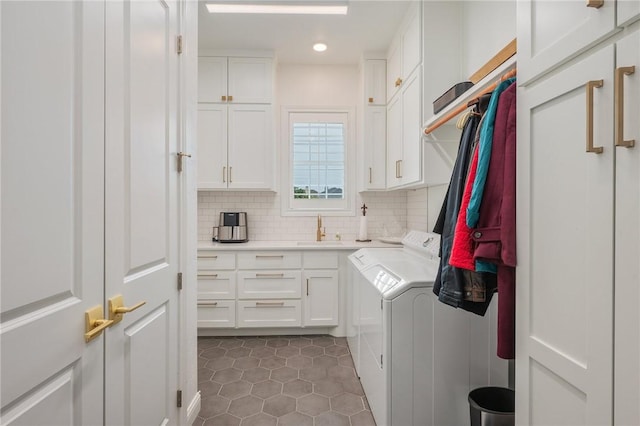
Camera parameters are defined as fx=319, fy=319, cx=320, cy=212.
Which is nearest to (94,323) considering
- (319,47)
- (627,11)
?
(627,11)

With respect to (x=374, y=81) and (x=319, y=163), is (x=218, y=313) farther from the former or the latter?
(x=374, y=81)

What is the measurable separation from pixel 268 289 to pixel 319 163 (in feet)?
5.03

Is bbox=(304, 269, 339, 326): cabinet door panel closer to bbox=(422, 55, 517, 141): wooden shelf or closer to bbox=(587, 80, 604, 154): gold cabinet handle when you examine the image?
bbox=(422, 55, 517, 141): wooden shelf

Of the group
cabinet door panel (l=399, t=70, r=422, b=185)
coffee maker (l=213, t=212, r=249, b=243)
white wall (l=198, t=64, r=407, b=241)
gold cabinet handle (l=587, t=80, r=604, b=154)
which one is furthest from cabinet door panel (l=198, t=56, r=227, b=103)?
gold cabinet handle (l=587, t=80, r=604, b=154)

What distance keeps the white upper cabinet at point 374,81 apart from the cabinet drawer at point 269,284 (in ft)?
6.38

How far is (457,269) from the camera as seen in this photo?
1.21m

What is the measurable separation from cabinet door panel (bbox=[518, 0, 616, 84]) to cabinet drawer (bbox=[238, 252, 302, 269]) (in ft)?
8.13

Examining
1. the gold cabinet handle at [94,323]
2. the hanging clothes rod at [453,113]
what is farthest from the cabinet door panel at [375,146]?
the gold cabinet handle at [94,323]

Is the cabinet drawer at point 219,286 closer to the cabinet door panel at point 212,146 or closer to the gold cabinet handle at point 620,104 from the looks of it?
the cabinet door panel at point 212,146

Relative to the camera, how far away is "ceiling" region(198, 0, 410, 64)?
8.81 feet

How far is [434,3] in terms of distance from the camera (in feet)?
7.68

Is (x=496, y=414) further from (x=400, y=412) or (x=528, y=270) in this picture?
(x=528, y=270)

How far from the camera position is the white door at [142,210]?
1.01 m

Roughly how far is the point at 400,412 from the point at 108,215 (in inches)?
62.7
